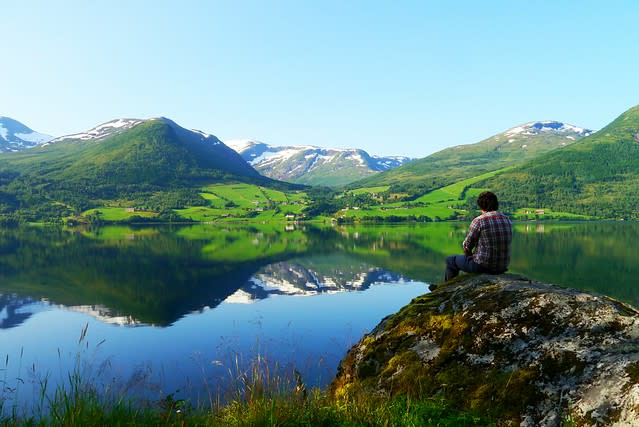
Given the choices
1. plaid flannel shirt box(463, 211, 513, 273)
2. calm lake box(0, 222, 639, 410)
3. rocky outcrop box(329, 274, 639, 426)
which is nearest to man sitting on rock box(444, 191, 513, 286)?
plaid flannel shirt box(463, 211, 513, 273)

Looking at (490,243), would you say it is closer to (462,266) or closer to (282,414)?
(462,266)

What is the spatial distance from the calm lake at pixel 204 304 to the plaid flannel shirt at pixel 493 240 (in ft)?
16.2

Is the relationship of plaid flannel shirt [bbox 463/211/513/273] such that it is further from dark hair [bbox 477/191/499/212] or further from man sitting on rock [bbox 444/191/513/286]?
dark hair [bbox 477/191/499/212]

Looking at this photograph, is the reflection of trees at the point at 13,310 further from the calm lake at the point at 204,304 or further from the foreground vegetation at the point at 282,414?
the foreground vegetation at the point at 282,414

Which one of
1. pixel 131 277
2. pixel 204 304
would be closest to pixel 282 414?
pixel 204 304

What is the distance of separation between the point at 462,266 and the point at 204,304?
138 ft

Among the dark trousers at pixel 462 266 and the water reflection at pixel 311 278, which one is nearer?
the dark trousers at pixel 462 266

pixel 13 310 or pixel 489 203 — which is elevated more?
pixel 489 203

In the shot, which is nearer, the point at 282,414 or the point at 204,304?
the point at 282,414

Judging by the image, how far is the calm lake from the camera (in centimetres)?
2355

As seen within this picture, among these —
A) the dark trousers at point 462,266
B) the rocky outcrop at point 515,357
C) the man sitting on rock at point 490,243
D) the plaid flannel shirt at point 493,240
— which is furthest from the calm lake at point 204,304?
the plaid flannel shirt at point 493,240

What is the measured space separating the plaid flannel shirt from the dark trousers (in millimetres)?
135

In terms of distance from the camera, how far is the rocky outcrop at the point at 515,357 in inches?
195

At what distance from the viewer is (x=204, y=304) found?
47.6 meters
